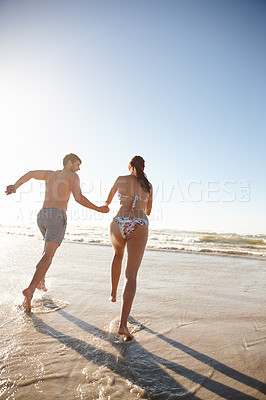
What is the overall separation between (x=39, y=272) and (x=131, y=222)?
1559 millimetres

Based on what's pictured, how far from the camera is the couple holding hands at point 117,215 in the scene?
2.99 meters

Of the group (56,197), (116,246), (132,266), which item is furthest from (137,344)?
(56,197)

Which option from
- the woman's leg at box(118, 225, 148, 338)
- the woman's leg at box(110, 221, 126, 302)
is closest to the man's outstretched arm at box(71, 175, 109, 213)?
the woman's leg at box(110, 221, 126, 302)

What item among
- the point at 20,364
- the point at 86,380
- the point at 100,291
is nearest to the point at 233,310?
the point at 100,291

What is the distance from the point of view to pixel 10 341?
248cm

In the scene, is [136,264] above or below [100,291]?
above

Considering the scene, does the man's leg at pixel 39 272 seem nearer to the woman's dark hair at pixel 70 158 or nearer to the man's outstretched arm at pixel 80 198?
the man's outstretched arm at pixel 80 198

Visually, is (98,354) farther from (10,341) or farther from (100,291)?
(100,291)

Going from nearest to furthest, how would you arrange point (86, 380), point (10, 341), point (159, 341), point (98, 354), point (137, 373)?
point (86, 380), point (137, 373), point (98, 354), point (10, 341), point (159, 341)

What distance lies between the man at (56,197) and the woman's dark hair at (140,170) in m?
0.95

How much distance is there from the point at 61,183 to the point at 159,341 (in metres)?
2.55

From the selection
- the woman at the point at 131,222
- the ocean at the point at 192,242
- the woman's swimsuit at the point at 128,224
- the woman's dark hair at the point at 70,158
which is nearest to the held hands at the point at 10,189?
the woman's dark hair at the point at 70,158

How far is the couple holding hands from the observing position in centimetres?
299

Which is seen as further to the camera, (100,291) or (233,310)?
(100,291)
